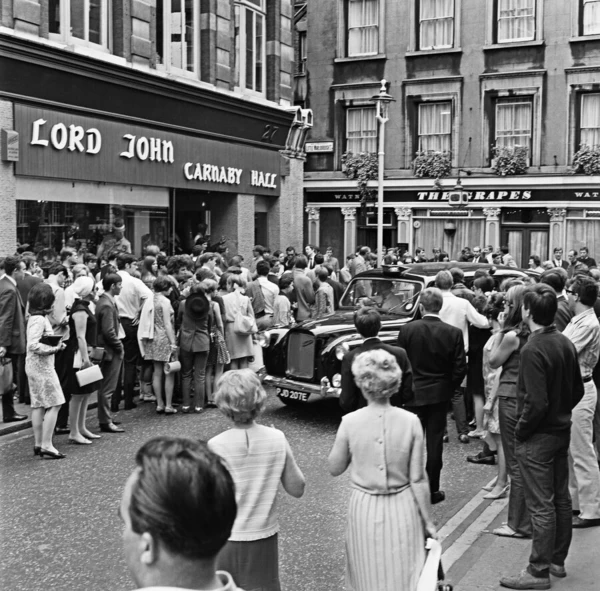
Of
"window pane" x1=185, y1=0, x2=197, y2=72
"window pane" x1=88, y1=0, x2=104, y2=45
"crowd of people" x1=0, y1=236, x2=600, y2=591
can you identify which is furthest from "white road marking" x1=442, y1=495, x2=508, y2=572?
"window pane" x1=185, y1=0, x2=197, y2=72

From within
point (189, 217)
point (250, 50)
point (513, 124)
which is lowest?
point (189, 217)

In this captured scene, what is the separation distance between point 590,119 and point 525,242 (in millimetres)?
4546

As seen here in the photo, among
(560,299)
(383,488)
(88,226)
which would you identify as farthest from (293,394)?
(88,226)

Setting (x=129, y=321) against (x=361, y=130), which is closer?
(x=129, y=321)

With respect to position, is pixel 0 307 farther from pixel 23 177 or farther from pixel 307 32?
pixel 307 32

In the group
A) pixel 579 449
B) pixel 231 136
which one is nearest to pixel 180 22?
pixel 231 136

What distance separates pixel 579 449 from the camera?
6.72 metres

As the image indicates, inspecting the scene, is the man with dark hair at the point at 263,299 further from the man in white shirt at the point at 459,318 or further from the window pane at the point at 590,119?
the window pane at the point at 590,119

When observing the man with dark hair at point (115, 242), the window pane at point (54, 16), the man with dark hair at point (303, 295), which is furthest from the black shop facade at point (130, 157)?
the man with dark hair at point (303, 295)

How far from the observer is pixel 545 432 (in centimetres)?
558

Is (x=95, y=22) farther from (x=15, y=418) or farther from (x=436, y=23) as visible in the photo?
(x=436, y=23)

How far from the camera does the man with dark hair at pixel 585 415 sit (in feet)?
21.8

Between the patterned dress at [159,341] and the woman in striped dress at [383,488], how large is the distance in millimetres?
6645

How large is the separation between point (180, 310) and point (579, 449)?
620 centimetres
